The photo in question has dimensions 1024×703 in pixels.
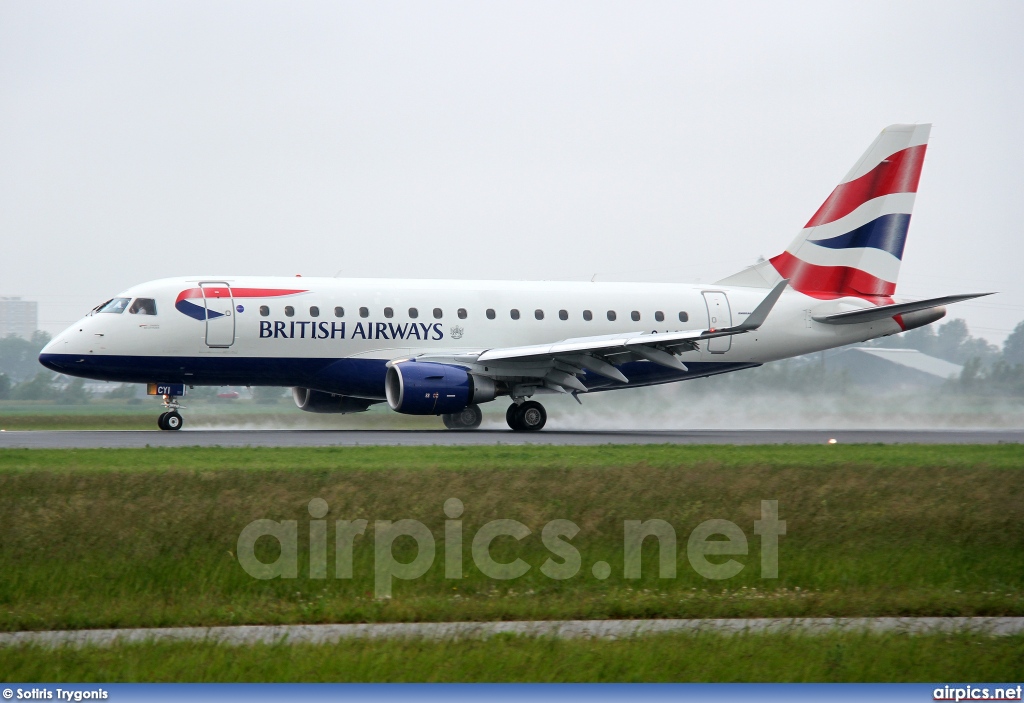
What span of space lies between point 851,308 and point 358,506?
23.6 meters

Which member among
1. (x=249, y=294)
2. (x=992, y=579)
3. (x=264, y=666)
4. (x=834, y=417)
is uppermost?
(x=249, y=294)

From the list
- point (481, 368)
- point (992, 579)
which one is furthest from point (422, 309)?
point (992, 579)

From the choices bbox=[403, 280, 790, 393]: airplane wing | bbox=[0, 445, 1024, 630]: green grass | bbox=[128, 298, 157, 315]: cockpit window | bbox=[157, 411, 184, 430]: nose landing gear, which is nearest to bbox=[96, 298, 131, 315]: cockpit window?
bbox=[128, 298, 157, 315]: cockpit window

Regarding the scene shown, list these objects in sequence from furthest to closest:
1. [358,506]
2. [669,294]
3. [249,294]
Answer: [669,294]
[249,294]
[358,506]

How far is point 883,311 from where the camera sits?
3119 cm

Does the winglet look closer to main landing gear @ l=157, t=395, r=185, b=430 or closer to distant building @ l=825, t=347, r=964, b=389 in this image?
main landing gear @ l=157, t=395, r=185, b=430

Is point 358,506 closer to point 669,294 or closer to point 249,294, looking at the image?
point 249,294

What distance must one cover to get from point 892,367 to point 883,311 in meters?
26.1

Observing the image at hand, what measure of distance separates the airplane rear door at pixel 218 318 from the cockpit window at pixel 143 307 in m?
1.22

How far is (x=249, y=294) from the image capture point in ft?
92.0

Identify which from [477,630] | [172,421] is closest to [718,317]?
[172,421]

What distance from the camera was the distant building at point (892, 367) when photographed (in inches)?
1713

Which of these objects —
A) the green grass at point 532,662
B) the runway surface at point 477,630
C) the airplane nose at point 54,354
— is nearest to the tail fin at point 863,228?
the airplane nose at point 54,354

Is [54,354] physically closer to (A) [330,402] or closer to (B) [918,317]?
(A) [330,402]
